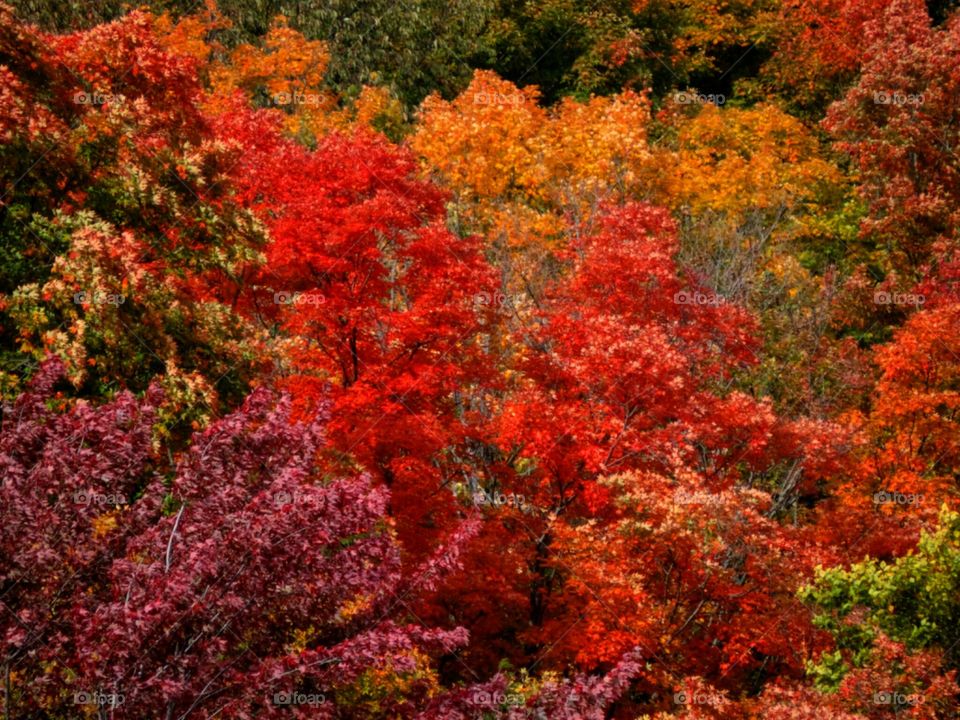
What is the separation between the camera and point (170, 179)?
16.5 meters

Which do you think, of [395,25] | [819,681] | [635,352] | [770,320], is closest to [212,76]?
[395,25]

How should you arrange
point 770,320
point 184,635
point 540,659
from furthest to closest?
1. point 770,320
2. point 540,659
3. point 184,635

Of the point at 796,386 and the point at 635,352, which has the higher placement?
the point at 635,352

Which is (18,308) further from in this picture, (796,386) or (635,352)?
(796,386)

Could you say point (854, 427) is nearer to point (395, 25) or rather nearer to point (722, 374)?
point (722, 374)

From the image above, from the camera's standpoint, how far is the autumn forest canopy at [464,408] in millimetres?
8961

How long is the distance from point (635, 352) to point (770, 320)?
45.0ft

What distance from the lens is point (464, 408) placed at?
85.4 ft

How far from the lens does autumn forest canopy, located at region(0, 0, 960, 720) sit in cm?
896

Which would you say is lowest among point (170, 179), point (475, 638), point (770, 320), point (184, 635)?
point (475, 638)

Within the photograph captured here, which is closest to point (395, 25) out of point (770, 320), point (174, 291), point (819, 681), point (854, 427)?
point (770, 320)

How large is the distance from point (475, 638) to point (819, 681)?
25.4ft

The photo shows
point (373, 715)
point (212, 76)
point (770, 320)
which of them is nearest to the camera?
point (373, 715)

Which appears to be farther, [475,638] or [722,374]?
[722,374]
